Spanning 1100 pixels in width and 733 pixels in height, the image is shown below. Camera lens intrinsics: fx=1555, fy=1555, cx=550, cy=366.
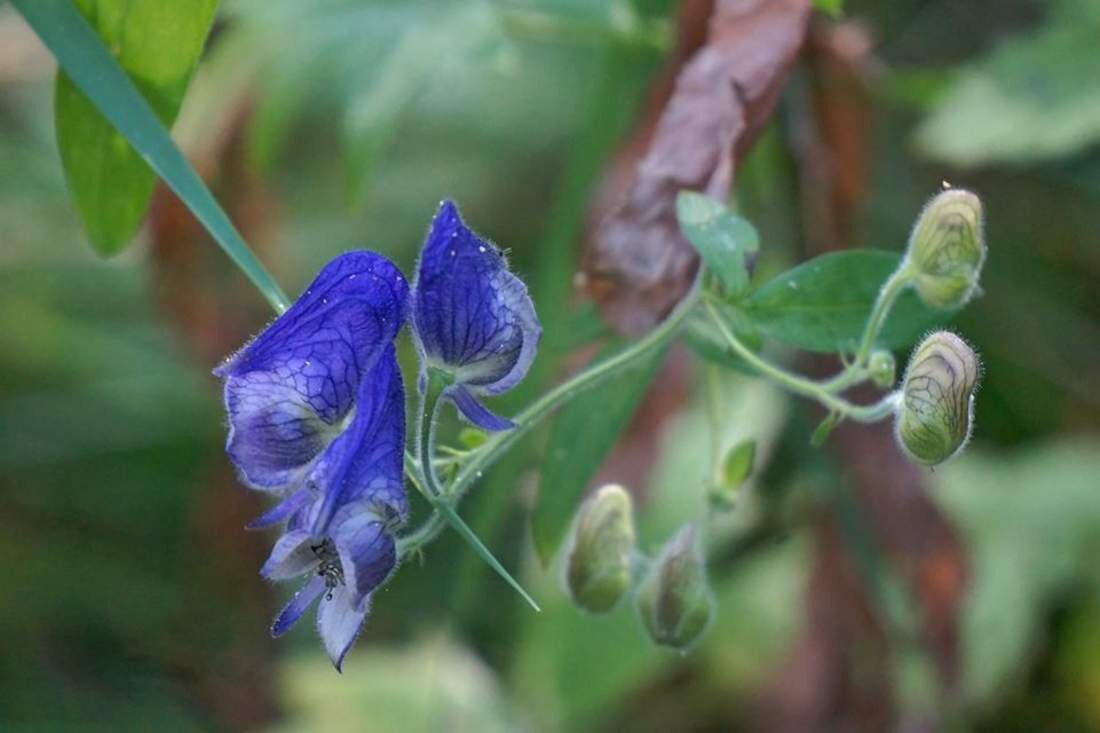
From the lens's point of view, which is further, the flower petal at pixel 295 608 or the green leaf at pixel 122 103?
the green leaf at pixel 122 103

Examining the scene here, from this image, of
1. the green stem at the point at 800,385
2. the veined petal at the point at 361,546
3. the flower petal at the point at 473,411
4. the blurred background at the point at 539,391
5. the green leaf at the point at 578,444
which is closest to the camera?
the veined petal at the point at 361,546

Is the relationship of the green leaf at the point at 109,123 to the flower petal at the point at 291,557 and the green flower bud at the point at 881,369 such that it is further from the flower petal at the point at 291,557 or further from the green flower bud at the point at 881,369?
the green flower bud at the point at 881,369

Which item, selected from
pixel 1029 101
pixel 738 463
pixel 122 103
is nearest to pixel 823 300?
pixel 738 463

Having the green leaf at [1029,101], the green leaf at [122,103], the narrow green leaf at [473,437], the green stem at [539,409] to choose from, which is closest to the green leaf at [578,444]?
the green stem at [539,409]

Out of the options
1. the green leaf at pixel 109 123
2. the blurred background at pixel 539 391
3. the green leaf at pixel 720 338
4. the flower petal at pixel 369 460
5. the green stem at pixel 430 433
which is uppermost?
the green leaf at pixel 109 123

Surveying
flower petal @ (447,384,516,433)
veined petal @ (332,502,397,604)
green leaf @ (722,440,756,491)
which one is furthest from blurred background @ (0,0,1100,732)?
veined petal @ (332,502,397,604)

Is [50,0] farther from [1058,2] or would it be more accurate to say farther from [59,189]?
[59,189]
